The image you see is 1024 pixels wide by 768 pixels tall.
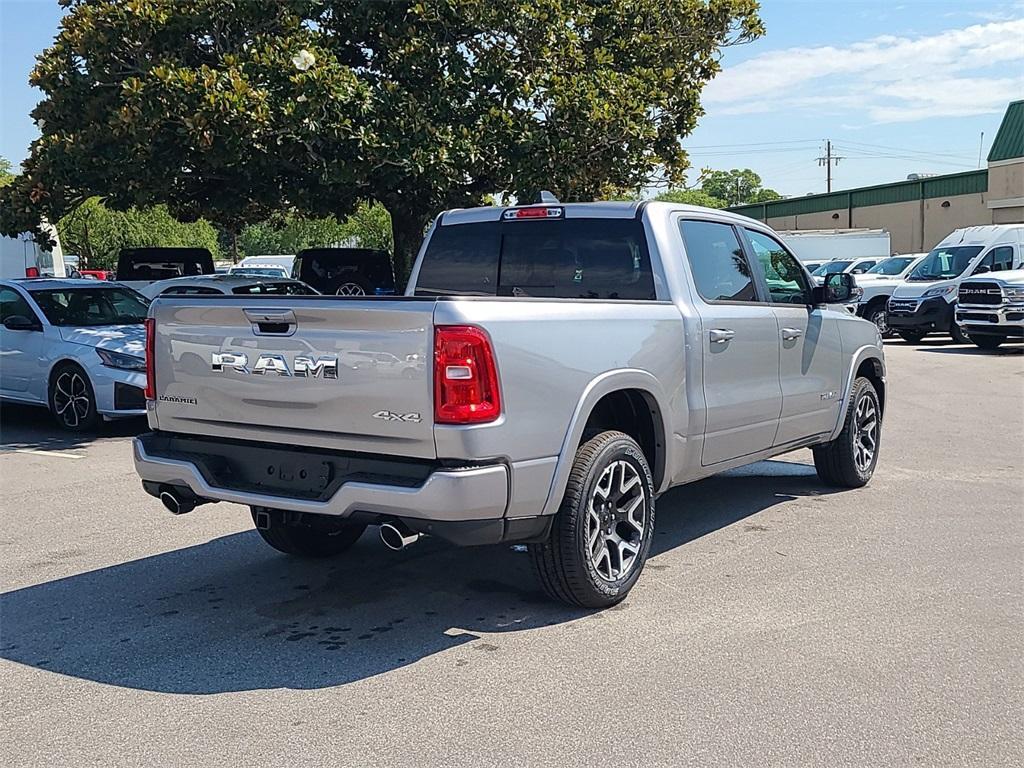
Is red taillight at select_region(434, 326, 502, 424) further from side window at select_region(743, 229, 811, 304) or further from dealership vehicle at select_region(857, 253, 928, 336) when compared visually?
dealership vehicle at select_region(857, 253, 928, 336)

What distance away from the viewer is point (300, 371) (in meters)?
4.85

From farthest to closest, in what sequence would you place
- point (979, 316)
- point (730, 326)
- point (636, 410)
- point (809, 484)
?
1. point (979, 316)
2. point (809, 484)
3. point (730, 326)
4. point (636, 410)

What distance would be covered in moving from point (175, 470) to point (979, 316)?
18.4 m

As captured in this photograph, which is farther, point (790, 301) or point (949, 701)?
point (790, 301)

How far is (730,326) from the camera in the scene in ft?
20.7

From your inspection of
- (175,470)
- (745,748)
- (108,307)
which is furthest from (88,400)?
(745,748)

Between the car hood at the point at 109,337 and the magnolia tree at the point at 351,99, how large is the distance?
207 cm

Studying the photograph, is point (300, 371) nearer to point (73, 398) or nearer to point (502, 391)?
point (502, 391)

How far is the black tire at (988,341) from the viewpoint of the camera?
2034 centimetres

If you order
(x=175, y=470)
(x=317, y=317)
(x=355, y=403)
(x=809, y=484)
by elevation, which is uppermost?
(x=317, y=317)

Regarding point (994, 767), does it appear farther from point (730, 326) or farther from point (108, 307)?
point (108, 307)

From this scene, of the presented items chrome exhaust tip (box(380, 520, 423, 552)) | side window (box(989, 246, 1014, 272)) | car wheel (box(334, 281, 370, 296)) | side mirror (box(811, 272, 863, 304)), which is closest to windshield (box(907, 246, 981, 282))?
side window (box(989, 246, 1014, 272))

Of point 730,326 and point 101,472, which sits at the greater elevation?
point 730,326

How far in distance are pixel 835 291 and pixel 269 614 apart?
4.46 m
